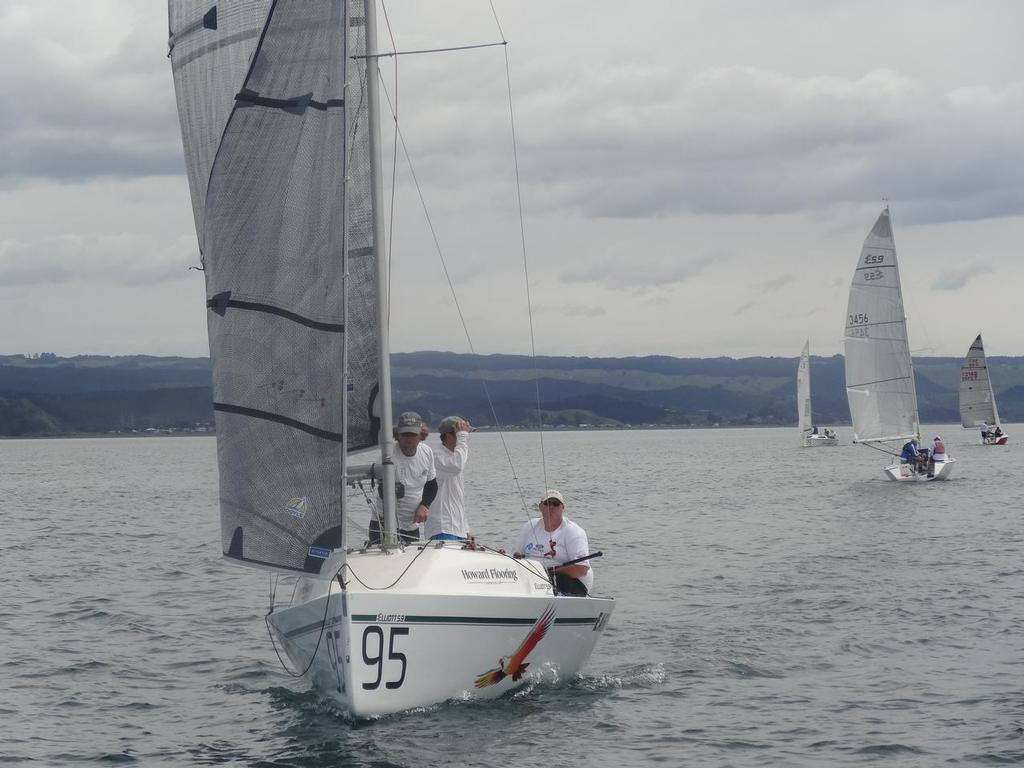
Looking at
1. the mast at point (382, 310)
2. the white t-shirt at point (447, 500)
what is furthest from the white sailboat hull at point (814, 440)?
the mast at point (382, 310)

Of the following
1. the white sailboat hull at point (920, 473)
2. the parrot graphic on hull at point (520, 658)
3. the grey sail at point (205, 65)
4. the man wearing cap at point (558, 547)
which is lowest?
Result: the white sailboat hull at point (920, 473)

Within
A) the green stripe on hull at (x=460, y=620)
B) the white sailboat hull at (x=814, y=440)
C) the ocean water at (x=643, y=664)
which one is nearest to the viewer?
the green stripe on hull at (x=460, y=620)

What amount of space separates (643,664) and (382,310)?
6214 millimetres

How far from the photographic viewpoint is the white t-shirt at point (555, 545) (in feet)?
46.1

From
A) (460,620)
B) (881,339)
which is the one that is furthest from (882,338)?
(460,620)

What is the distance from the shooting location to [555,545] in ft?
46.2

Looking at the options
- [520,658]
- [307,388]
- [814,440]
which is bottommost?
[814,440]

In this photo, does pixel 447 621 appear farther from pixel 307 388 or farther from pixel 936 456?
pixel 936 456

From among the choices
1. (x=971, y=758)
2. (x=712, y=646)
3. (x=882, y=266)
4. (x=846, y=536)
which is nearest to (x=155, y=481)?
(x=882, y=266)

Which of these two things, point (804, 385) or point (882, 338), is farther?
point (804, 385)

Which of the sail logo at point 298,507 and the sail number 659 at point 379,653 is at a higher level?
the sail logo at point 298,507

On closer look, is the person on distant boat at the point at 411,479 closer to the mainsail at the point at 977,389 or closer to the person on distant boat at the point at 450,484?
the person on distant boat at the point at 450,484

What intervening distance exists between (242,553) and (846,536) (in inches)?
926

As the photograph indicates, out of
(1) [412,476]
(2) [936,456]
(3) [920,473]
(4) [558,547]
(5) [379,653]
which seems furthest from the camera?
(2) [936,456]
